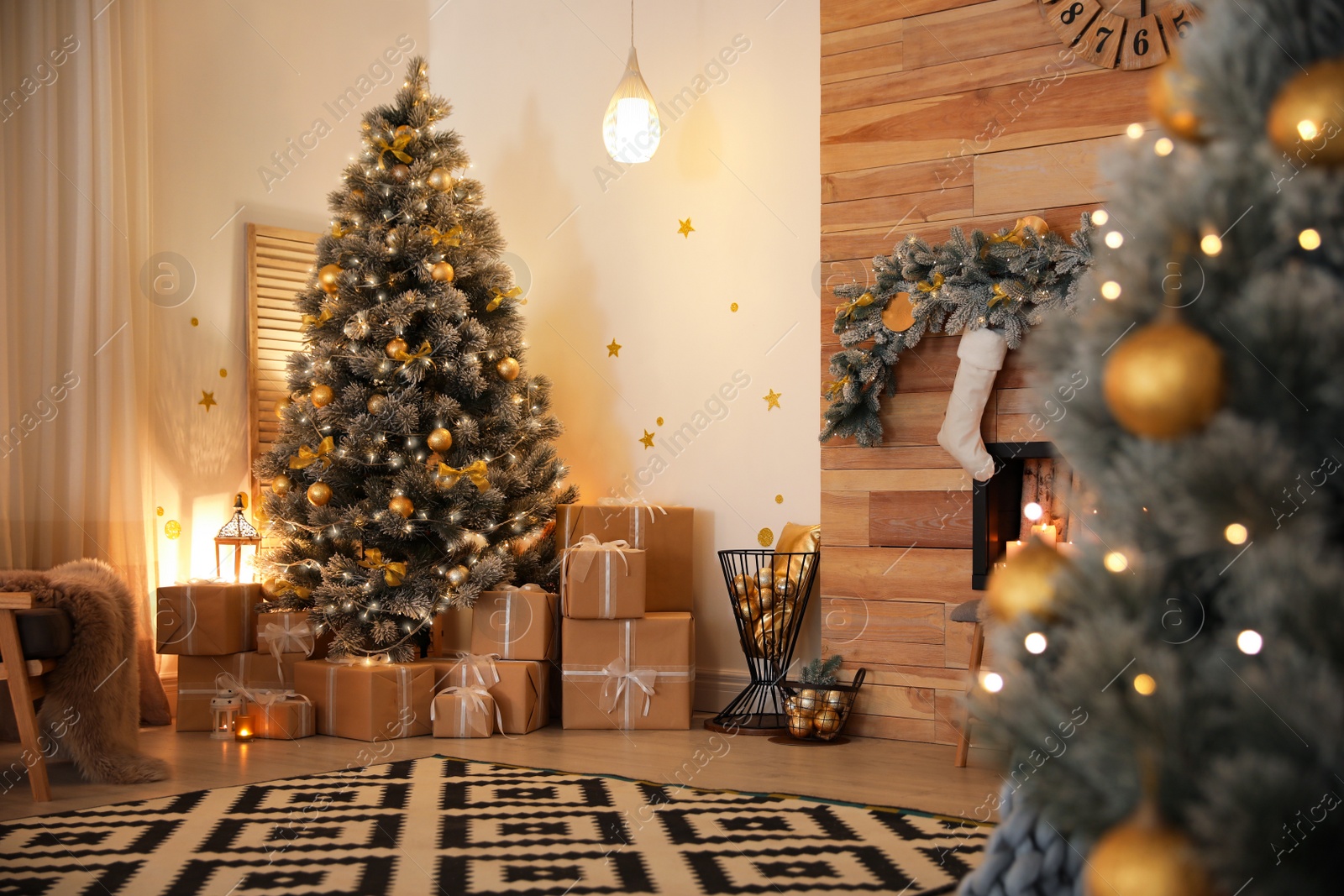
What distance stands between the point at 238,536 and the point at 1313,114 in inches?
146

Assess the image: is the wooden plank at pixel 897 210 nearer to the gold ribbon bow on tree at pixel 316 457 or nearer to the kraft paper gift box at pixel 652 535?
the kraft paper gift box at pixel 652 535

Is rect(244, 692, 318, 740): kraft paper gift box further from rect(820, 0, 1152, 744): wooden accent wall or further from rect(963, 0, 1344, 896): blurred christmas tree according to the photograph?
rect(963, 0, 1344, 896): blurred christmas tree

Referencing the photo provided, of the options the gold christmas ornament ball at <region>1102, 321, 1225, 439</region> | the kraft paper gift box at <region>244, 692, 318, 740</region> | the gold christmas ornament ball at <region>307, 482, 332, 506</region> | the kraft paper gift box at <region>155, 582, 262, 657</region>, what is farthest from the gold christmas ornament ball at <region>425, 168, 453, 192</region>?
the gold christmas ornament ball at <region>1102, 321, 1225, 439</region>

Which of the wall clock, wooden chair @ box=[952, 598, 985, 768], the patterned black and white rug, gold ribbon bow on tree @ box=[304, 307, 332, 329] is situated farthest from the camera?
gold ribbon bow on tree @ box=[304, 307, 332, 329]

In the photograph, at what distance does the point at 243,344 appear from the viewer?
4211 millimetres

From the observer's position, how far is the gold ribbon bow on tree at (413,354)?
354 centimetres

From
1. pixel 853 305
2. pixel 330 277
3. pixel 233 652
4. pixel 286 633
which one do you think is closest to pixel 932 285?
pixel 853 305

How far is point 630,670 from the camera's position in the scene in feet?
11.5

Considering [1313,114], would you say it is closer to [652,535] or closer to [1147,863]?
[1147,863]

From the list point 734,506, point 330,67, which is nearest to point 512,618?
point 734,506

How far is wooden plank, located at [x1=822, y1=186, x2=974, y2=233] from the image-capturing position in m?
3.35

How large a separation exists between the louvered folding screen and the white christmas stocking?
7.91ft

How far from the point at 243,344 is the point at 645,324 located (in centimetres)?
150

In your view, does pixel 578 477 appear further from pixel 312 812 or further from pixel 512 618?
pixel 312 812
